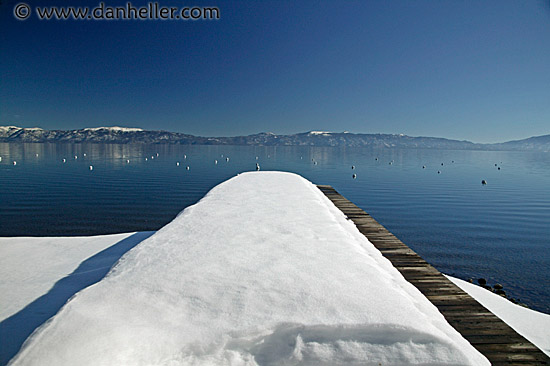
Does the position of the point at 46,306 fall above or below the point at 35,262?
above

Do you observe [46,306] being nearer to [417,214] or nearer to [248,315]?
[248,315]

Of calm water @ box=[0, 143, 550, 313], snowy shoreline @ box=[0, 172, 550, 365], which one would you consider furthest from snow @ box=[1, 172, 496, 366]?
calm water @ box=[0, 143, 550, 313]

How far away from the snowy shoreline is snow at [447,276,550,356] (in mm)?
36

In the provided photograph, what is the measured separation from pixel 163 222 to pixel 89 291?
625 inches

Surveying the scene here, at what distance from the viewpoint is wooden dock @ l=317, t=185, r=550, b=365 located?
124 inches

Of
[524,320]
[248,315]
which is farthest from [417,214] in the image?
[248,315]

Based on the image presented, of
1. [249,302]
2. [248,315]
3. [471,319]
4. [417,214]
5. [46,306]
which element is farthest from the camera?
[417,214]

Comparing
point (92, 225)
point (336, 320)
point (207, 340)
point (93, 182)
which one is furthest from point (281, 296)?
point (93, 182)

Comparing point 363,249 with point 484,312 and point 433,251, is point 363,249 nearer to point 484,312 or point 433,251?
point 484,312

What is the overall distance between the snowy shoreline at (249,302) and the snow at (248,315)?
0.04 feet

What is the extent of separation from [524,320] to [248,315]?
21.3 ft

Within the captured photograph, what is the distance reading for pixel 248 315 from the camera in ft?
10.1

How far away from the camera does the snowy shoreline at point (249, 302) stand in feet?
8.84

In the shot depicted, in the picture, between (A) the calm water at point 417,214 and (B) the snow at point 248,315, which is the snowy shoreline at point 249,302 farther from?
(A) the calm water at point 417,214
